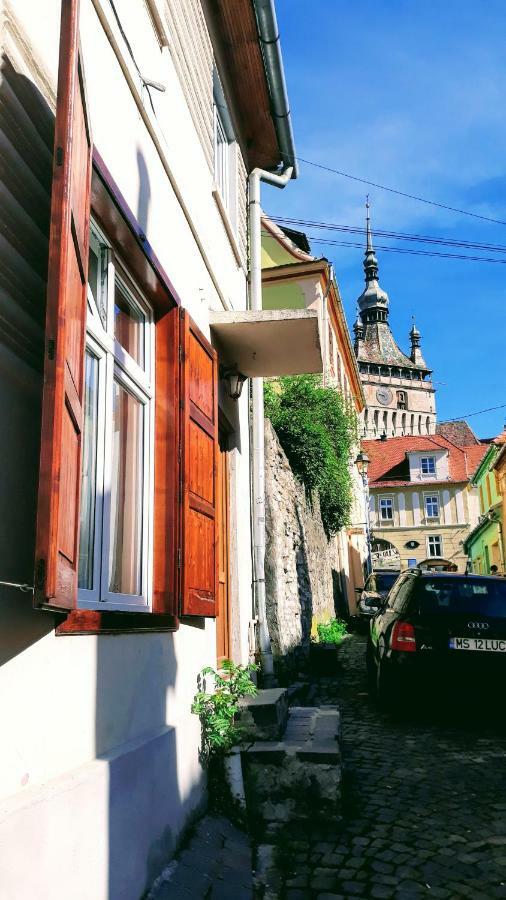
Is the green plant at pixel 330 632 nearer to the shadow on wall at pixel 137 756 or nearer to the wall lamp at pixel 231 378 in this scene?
the wall lamp at pixel 231 378

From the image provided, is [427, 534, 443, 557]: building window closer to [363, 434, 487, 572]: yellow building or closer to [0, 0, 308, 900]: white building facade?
[363, 434, 487, 572]: yellow building

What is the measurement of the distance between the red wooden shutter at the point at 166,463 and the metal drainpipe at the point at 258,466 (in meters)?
3.49

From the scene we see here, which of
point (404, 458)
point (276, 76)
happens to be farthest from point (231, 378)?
point (404, 458)

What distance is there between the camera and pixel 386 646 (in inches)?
287

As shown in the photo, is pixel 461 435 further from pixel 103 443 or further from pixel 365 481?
pixel 103 443

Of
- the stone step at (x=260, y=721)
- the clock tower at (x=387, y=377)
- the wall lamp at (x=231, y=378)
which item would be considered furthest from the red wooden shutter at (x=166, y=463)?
the clock tower at (x=387, y=377)

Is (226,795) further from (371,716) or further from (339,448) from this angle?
(339,448)

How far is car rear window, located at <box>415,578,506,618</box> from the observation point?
23.3ft

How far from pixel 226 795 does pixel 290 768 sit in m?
0.41

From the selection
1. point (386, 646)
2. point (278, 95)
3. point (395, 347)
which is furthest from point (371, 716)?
point (395, 347)

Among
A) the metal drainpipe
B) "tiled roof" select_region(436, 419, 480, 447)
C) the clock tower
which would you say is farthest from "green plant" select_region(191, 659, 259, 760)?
the clock tower

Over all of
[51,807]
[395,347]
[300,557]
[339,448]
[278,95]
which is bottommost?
[51,807]

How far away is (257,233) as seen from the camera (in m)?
8.80

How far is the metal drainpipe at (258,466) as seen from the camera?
290 inches
